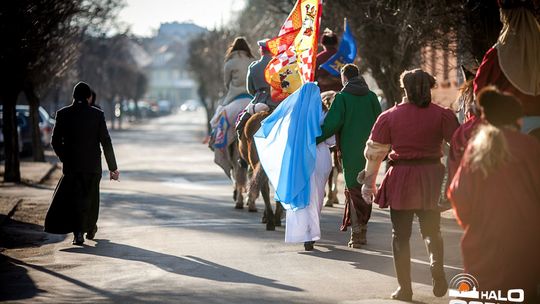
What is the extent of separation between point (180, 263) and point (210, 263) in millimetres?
293

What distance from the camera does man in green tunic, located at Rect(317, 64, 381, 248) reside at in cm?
1184

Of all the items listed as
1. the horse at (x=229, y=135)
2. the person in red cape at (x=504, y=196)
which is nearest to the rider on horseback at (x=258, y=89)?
the horse at (x=229, y=135)

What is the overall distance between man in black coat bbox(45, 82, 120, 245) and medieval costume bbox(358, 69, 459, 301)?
4875 mm

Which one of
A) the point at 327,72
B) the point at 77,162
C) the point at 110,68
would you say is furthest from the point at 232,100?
the point at 110,68

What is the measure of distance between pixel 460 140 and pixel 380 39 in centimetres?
1507

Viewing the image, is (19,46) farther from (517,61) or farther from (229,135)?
(517,61)

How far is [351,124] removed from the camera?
12.0 meters

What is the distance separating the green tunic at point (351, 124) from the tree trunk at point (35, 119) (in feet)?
60.6

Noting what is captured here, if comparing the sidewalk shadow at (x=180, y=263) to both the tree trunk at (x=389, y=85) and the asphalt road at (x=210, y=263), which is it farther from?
the tree trunk at (x=389, y=85)

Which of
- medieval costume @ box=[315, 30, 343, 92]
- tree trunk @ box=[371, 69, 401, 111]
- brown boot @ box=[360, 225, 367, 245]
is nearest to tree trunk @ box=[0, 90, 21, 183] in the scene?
tree trunk @ box=[371, 69, 401, 111]

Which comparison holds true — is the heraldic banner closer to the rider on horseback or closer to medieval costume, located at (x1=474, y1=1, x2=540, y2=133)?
the rider on horseback

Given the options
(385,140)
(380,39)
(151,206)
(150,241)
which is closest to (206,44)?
(380,39)

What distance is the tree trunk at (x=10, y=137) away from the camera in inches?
925

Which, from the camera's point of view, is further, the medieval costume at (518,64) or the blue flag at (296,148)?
the blue flag at (296,148)
